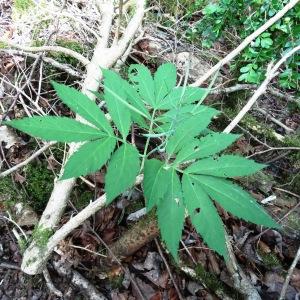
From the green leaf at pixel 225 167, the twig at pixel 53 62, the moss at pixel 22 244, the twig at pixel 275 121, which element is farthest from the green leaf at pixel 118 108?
the twig at pixel 275 121

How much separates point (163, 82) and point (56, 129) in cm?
50

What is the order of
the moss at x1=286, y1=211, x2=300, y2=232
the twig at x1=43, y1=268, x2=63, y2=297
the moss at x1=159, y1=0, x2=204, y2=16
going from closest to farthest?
the twig at x1=43, y1=268, x2=63, y2=297 → the moss at x1=286, y1=211, x2=300, y2=232 → the moss at x1=159, y1=0, x2=204, y2=16

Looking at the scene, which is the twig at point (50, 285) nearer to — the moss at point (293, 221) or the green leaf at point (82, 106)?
the green leaf at point (82, 106)

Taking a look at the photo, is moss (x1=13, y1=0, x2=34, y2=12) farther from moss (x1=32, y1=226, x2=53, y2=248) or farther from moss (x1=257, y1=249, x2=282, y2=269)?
moss (x1=257, y1=249, x2=282, y2=269)

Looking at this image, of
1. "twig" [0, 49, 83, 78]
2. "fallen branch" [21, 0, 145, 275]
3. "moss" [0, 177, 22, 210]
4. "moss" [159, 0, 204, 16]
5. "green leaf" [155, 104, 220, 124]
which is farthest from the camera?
"moss" [159, 0, 204, 16]

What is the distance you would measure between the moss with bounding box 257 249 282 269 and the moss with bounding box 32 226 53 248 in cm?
131

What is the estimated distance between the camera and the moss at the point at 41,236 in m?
1.76

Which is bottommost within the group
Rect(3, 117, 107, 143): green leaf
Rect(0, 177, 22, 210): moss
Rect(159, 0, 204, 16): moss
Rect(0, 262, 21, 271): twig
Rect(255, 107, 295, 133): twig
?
Rect(0, 262, 21, 271): twig

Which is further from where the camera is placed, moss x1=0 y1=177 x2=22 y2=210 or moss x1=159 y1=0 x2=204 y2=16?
moss x1=159 y1=0 x2=204 y2=16

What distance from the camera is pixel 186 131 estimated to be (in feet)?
3.69

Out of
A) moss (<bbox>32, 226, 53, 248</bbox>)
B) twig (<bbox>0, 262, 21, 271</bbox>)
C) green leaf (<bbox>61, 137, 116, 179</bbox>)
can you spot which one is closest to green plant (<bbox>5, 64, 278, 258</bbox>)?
green leaf (<bbox>61, 137, 116, 179</bbox>)

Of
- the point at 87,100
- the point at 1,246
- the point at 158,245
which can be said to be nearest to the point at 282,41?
the point at 158,245

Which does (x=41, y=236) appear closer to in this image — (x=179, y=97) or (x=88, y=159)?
(x=88, y=159)

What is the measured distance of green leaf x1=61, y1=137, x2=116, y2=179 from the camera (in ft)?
3.20
